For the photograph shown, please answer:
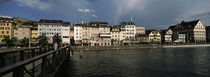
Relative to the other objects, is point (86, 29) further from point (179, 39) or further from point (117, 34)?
point (179, 39)

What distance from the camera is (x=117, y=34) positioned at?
9419 centimetres

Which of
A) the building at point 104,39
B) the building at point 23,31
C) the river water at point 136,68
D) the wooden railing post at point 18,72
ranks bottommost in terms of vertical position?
the river water at point 136,68

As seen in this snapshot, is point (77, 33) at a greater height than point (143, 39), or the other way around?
point (77, 33)

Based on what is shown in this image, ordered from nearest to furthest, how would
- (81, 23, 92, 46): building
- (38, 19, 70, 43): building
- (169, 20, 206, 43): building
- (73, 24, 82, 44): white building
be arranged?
1. (38, 19, 70, 43): building
2. (73, 24, 82, 44): white building
3. (81, 23, 92, 46): building
4. (169, 20, 206, 43): building

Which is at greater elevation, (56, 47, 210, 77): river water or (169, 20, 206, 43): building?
(169, 20, 206, 43): building

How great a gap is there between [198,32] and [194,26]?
6.66 m

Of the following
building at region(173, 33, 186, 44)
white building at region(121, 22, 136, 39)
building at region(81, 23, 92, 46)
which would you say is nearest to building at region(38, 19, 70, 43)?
building at region(81, 23, 92, 46)

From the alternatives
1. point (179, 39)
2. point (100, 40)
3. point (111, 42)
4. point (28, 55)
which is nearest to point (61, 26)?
point (100, 40)

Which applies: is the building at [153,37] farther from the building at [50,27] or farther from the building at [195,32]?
the building at [50,27]

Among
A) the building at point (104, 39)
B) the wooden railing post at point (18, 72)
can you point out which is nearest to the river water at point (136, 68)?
the wooden railing post at point (18, 72)

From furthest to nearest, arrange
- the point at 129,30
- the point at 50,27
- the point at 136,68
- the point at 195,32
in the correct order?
the point at 195,32 → the point at 129,30 → the point at 50,27 → the point at 136,68

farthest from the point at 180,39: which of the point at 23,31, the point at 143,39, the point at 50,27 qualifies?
the point at 23,31

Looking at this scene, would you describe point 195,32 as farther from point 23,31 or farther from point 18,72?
point 18,72

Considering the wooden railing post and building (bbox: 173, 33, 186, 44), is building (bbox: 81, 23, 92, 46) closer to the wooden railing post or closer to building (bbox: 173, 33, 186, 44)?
building (bbox: 173, 33, 186, 44)
